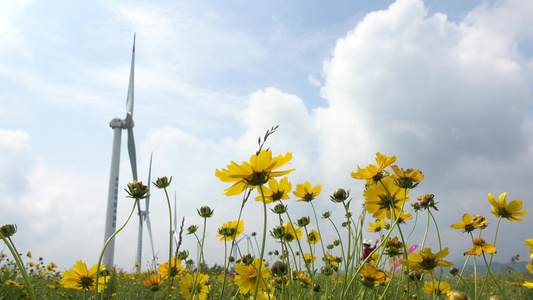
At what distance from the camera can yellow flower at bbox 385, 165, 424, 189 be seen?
1.23 metres

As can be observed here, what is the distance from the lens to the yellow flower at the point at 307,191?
1.84m

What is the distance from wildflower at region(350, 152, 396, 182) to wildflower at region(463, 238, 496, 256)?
94cm

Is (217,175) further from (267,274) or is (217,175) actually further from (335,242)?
(335,242)

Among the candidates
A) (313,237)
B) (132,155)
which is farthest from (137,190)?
(132,155)

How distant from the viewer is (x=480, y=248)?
190 centimetres

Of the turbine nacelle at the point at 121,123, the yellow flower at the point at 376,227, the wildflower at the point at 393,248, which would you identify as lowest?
the wildflower at the point at 393,248

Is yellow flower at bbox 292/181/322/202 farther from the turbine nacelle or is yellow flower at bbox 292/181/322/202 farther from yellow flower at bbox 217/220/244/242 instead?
the turbine nacelle

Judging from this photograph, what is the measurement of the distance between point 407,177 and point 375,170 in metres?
0.12

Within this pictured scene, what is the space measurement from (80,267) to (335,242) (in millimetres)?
2604

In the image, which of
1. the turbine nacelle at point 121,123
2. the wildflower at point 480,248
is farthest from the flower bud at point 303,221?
the turbine nacelle at point 121,123

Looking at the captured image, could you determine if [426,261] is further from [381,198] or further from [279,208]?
[279,208]

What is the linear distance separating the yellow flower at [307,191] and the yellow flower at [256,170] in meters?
0.89

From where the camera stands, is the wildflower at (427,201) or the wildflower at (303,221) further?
the wildflower at (303,221)

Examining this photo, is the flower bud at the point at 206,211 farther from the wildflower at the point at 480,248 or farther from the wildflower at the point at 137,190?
the wildflower at the point at 480,248
